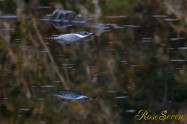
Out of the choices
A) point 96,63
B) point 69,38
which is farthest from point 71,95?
point 69,38

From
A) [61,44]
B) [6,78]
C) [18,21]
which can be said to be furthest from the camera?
[18,21]

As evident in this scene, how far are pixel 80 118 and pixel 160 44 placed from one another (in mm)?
556

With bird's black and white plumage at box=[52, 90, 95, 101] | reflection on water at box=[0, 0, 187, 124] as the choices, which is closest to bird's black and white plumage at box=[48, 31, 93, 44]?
reflection on water at box=[0, 0, 187, 124]

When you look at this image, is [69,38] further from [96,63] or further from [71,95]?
[71,95]

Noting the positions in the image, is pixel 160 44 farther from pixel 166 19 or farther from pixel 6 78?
pixel 6 78

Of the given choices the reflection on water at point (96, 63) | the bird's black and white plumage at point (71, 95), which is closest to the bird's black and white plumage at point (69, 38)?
the reflection on water at point (96, 63)

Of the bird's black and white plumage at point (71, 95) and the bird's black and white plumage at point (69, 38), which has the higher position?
the bird's black and white plumage at point (69, 38)

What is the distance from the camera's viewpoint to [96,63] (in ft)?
7.61

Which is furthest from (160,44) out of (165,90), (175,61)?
(165,90)

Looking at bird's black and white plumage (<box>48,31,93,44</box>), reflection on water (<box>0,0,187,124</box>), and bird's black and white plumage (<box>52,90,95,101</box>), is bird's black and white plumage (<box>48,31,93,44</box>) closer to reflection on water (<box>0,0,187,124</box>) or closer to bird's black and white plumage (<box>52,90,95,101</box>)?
reflection on water (<box>0,0,187,124</box>)

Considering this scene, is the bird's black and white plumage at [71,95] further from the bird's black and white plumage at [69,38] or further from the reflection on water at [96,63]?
the bird's black and white plumage at [69,38]

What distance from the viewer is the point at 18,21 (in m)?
2.57

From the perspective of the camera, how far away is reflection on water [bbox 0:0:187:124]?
6.93 ft

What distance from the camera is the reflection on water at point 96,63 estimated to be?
211 centimetres
